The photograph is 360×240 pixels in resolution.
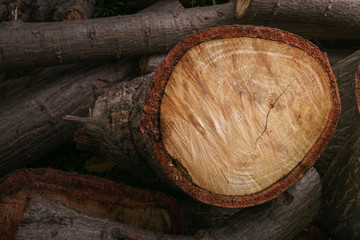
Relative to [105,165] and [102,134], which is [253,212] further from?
[105,165]

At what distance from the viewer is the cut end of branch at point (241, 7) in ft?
7.73

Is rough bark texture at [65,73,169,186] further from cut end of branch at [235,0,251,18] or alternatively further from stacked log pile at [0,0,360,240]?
cut end of branch at [235,0,251,18]

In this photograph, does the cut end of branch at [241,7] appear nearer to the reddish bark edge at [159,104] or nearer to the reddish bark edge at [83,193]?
the reddish bark edge at [159,104]

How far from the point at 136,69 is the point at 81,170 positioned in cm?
91

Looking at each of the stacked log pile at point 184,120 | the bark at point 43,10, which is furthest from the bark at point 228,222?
the bark at point 43,10

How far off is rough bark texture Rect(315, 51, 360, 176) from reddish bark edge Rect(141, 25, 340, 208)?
49 cm

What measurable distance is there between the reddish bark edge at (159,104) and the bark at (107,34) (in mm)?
829

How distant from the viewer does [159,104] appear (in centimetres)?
154

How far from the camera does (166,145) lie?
1.53 meters

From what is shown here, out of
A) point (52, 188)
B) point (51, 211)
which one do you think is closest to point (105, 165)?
point (52, 188)

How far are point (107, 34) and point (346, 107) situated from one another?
63.6 inches

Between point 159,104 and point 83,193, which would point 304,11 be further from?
point 83,193

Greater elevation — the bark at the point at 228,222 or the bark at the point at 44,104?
the bark at the point at 44,104

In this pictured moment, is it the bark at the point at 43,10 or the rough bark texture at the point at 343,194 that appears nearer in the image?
the rough bark texture at the point at 343,194
